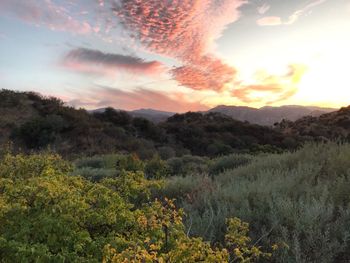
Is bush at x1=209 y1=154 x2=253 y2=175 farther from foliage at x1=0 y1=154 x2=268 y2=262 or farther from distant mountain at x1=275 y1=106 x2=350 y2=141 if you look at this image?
distant mountain at x1=275 y1=106 x2=350 y2=141

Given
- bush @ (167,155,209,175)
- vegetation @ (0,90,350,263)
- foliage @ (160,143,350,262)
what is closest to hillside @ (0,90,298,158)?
bush @ (167,155,209,175)

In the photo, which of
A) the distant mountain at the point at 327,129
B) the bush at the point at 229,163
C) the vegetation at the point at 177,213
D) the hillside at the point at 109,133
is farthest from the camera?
the distant mountain at the point at 327,129

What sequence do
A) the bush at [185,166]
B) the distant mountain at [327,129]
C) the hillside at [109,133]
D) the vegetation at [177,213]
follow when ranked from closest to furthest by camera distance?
the vegetation at [177,213], the bush at [185,166], the hillside at [109,133], the distant mountain at [327,129]

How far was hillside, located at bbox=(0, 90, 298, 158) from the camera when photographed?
99.4 feet

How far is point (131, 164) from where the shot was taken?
1566cm

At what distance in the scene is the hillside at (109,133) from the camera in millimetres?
30297

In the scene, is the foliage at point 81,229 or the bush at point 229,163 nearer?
the foliage at point 81,229

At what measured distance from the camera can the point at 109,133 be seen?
112ft

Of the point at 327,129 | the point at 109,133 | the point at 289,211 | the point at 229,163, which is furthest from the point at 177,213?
the point at 327,129

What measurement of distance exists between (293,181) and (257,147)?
27295 mm

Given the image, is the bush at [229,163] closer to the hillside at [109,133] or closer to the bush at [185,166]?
the bush at [185,166]

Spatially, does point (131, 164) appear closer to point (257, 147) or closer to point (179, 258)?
point (179, 258)

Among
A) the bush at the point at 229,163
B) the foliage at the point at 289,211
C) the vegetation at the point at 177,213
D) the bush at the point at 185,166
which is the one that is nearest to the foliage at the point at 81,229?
the vegetation at the point at 177,213

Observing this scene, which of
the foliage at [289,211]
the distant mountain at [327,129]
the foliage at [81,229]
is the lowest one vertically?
the distant mountain at [327,129]
